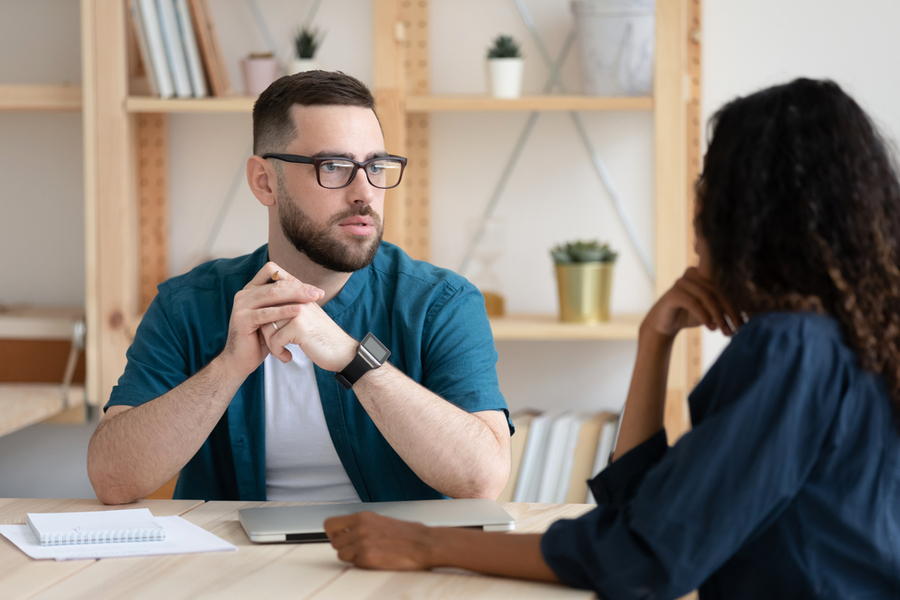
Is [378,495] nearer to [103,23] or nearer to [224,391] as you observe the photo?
[224,391]

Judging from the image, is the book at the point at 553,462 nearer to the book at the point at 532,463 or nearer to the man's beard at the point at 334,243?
the book at the point at 532,463

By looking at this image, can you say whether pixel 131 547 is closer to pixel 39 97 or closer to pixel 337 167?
pixel 337 167

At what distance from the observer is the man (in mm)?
1204

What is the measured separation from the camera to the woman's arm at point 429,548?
2.76 ft

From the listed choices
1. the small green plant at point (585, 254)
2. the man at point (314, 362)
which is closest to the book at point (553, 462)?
the small green plant at point (585, 254)

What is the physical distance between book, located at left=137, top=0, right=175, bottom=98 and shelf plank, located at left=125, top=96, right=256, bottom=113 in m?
0.03

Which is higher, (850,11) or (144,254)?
(850,11)

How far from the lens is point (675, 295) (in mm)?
1000

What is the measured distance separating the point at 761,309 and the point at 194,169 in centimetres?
188

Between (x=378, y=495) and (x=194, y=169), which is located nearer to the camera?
(x=378, y=495)

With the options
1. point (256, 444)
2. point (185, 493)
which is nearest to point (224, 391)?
point (256, 444)

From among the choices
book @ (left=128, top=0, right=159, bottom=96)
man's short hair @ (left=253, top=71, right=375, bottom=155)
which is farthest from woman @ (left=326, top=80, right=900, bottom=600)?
book @ (left=128, top=0, right=159, bottom=96)

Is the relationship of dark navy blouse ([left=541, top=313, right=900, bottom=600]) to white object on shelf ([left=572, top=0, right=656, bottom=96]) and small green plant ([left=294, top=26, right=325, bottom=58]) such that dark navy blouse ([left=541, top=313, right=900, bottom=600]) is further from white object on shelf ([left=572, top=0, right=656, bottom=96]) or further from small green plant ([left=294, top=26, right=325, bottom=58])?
small green plant ([left=294, top=26, right=325, bottom=58])

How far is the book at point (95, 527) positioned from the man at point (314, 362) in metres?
0.12
